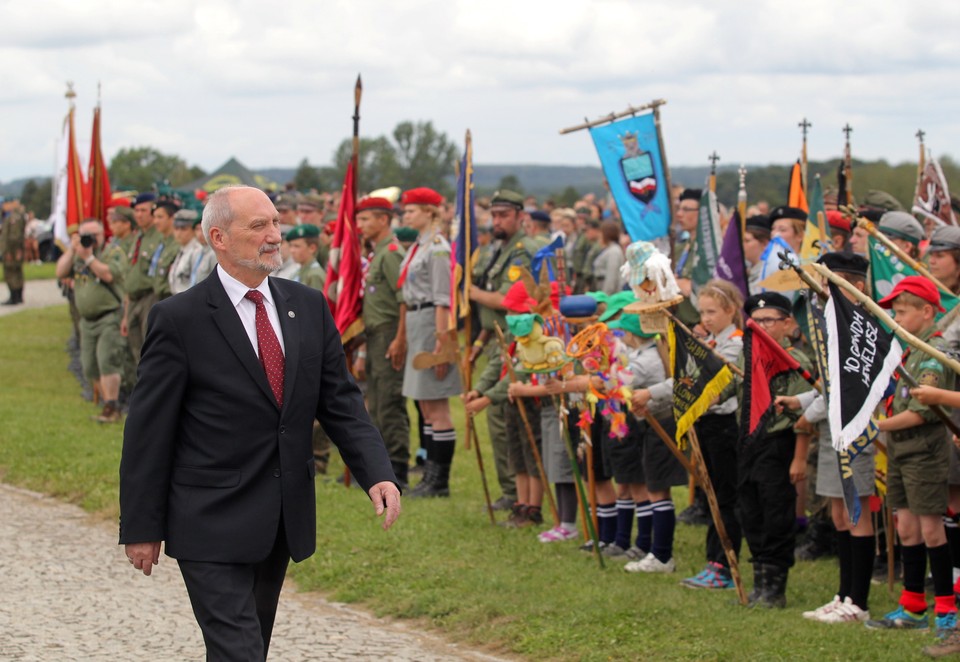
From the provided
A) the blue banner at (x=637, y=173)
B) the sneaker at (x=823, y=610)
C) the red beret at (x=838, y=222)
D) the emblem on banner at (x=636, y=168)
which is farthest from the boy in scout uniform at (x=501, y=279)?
the sneaker at (x=823, y=610)

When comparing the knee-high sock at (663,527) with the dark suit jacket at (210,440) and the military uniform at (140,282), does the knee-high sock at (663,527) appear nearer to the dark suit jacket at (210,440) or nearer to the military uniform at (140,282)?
the dark suit jacket at (210,440)

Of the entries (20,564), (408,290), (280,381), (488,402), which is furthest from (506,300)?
(280,381)

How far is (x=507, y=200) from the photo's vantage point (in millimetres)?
11164

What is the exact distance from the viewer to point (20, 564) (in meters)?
9.39

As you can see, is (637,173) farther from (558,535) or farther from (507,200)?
(558,535)

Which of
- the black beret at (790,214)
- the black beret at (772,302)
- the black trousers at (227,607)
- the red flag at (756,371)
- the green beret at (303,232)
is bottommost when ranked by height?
the black trousers at (227,607)

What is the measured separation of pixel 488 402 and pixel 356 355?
2.96 metres

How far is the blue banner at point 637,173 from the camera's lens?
11.0m

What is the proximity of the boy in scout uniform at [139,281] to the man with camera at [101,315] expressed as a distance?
0.50 feet

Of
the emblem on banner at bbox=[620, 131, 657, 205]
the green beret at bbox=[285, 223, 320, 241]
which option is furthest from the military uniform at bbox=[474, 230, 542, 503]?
the green beret at bbox=[285, 223, 320, 241]

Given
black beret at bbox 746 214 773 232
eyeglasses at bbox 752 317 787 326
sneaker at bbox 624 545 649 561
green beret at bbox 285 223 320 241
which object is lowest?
sneaker at bbox 624 545 649 561

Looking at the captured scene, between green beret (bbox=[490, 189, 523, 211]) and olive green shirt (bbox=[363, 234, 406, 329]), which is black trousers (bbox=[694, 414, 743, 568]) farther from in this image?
olive green shirt (bbox=[363, 234, 406, 329])

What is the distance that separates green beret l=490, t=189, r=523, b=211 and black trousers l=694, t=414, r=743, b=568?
10.3 feet

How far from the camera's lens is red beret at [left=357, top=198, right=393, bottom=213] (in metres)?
12.0
